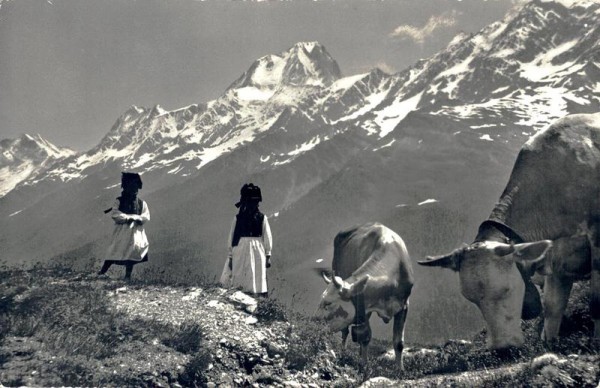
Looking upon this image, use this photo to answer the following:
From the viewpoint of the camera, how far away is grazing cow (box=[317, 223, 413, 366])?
10.8m

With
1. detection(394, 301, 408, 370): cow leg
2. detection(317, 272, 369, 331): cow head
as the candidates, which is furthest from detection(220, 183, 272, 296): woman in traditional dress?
detection(394, 301, 408, 370): cow leg

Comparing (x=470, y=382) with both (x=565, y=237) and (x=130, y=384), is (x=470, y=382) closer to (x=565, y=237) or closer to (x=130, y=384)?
(x=565, y=237)

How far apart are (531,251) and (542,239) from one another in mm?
1257

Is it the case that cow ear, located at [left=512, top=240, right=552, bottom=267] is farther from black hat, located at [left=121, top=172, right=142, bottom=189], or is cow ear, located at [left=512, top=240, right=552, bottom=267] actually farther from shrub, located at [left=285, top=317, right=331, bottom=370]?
black hat, located at [left=121, top=172, right=142, bottom=189]

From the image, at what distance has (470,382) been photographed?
7.47m

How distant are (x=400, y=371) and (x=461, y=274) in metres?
2.49

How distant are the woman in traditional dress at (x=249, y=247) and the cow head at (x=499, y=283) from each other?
5422mm

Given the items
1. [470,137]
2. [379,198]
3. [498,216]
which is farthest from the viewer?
[470,137]

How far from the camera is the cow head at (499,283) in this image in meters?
8.49

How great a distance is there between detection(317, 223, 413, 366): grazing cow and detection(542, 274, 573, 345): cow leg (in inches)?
122

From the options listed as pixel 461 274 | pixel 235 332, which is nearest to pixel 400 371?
pixel 461 274

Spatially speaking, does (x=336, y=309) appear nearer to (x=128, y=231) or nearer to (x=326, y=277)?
(x=326, y=277)

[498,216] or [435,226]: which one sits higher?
[498,216]

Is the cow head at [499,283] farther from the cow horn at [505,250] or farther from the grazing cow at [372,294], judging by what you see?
the grazing cow at [372,294]
